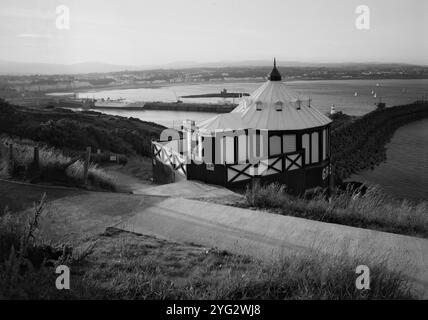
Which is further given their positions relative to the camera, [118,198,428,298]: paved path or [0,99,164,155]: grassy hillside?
[0,99,164,155]: grassy hillside

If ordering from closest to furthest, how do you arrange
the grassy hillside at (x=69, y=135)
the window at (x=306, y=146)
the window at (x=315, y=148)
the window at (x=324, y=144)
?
the window at (x=306, y=146), the window at (x=315, y=148), the window at (x=324, y=144), the grassy hillside at (x=69, y=135)

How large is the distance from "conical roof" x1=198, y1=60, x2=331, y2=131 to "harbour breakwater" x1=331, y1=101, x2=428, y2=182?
11.7 m

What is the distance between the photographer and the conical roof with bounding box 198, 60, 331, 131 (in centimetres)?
1496

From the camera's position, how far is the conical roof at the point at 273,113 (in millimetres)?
14961

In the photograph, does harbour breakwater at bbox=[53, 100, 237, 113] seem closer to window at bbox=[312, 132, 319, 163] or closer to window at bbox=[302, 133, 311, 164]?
window at bbox=[312, 132, 319, 163]

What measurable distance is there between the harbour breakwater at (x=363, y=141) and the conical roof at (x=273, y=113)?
11.7 meters

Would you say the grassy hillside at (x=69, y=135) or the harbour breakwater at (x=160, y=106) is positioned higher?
the harbour breakwater at (x=160, y=106)

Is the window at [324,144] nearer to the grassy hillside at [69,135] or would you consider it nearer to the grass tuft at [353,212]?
the grass tuft at [353,212]

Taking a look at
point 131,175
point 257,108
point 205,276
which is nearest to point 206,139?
point 257,108

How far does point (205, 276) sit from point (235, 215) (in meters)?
2.42

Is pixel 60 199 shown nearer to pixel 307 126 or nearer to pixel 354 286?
pixel 354 286

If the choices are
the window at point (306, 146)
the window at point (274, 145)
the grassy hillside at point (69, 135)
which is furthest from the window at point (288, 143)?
the grassy hillside at point (69, 135)

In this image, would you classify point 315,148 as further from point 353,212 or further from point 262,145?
point 353,212

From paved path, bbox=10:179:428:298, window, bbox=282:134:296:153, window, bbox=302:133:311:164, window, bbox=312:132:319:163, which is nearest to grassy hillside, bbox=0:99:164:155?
window, bbox=282:134:296:153
